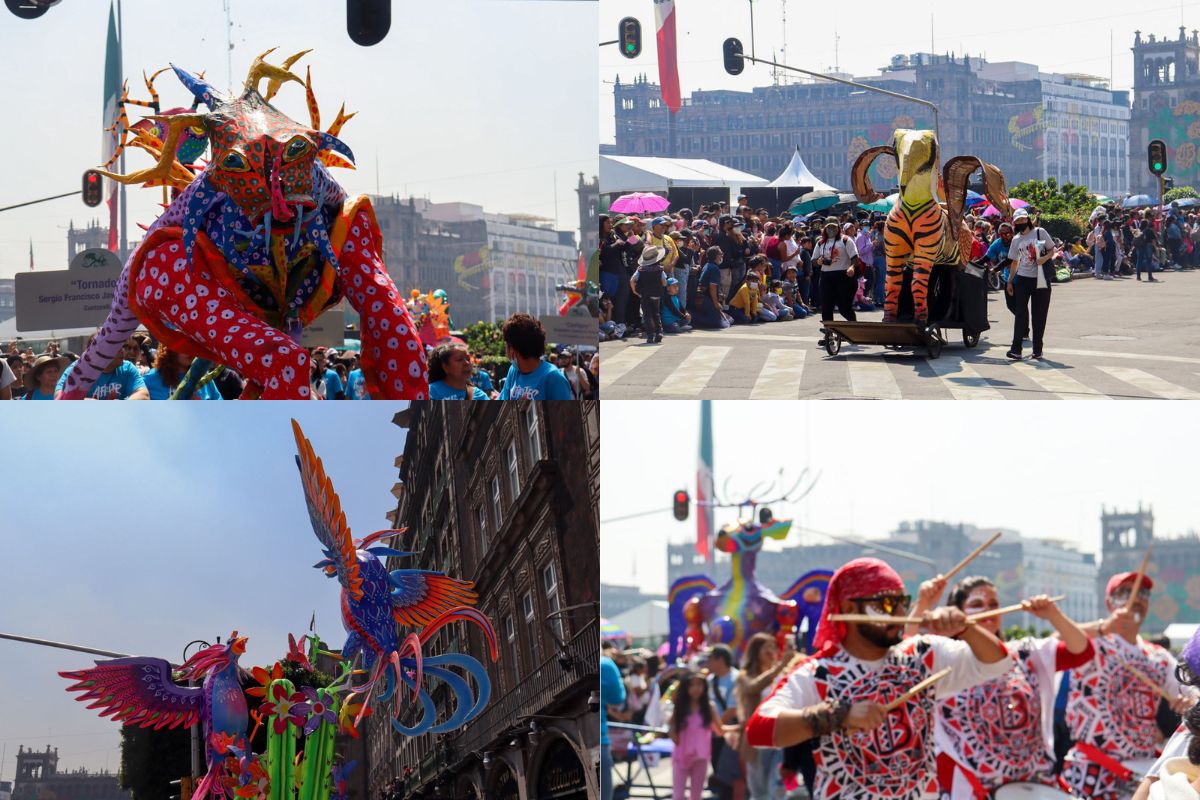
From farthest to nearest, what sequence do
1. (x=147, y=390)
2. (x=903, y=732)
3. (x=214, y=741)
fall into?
1. (x=147, y=390)
2. (x=214, y=741)
3. (x=903, y=732)

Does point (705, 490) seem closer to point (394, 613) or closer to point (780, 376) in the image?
point (394, 613)

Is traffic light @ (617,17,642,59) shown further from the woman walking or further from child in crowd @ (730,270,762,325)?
the woman walking

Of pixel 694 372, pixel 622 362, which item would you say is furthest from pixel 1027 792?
pixel 622 362

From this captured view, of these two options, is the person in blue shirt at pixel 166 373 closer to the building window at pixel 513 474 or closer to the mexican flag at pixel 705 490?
the building window at pixel 513 474

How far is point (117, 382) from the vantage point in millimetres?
8328

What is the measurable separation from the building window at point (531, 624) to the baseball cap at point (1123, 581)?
2290 mm

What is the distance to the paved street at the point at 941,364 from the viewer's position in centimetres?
1502

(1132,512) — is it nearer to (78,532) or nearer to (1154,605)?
(1154,605)

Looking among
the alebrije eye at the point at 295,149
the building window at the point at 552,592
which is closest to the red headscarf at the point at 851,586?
the building window at the point at 552,592

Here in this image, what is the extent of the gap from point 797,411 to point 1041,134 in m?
17.3

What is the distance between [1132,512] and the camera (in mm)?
6156

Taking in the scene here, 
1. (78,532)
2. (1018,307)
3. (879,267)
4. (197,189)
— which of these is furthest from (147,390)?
(879,267)

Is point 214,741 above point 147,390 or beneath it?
beneath

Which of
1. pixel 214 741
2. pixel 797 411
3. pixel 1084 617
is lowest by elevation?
pixel 214 741
